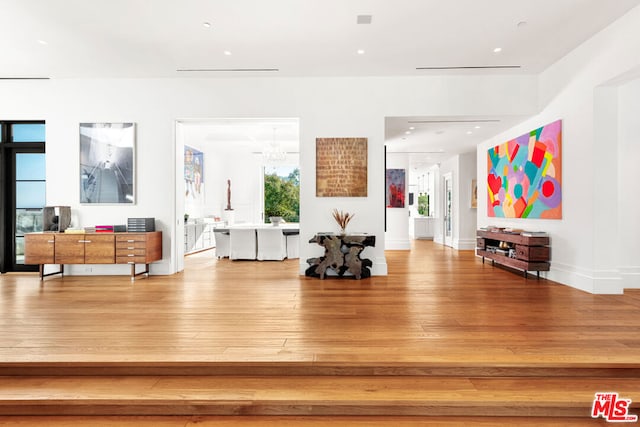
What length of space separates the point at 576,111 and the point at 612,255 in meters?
2.07

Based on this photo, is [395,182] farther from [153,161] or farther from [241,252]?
[153,161]

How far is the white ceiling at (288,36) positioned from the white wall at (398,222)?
4421 millimetres

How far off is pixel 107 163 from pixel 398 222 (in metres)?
7.39

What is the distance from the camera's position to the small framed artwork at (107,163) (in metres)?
5.94

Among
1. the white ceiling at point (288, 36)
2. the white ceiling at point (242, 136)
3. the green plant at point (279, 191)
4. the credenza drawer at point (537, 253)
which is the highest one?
the white ceiling at point (288, 36)

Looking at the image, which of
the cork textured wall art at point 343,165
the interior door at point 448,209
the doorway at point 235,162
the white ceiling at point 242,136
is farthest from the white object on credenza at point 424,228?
the cork textured wall art at point 343,165

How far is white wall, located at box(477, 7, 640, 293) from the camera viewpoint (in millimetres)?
4473

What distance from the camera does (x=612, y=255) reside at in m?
4.62

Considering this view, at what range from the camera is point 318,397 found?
88.7 inches

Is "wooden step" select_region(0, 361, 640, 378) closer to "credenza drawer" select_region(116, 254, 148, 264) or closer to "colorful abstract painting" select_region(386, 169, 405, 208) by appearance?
"credenza drawer" select_region(116, 254, 148, 264)

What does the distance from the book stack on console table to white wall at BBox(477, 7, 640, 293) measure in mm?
256

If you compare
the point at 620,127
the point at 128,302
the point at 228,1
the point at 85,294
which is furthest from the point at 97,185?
the point at 620,127

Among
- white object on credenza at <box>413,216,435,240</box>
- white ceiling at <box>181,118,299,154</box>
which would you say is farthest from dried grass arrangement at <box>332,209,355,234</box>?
white object on credenza at <box>413,216,435,240</box>

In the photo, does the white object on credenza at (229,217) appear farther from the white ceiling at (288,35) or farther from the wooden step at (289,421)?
the wooden step at (289,421)
